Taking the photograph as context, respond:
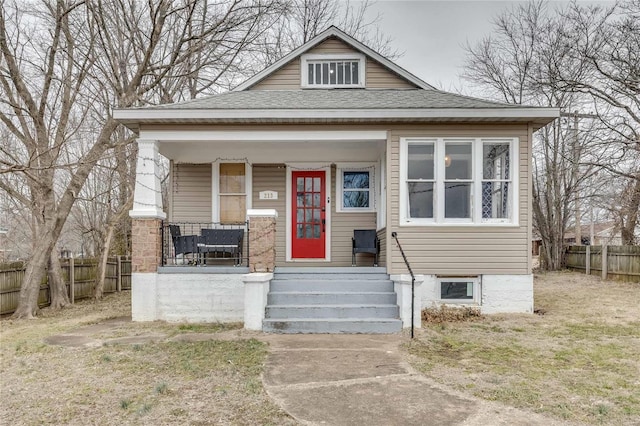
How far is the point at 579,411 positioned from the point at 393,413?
1.57 m

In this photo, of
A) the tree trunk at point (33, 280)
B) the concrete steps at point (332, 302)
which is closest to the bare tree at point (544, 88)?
the concrete steps at point (332, 302)

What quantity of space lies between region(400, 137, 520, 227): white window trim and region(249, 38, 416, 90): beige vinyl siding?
263 centimetres

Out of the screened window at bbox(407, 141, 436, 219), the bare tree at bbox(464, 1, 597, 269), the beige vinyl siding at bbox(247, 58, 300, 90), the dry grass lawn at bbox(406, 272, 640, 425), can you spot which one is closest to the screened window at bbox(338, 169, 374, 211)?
the screened window at bbox(407, 141, 436, 219)

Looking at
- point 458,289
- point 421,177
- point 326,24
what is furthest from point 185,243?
point 326,24

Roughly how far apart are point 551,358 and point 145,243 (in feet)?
21.3

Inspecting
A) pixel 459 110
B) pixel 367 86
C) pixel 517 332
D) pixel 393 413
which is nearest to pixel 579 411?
pixel 393 413

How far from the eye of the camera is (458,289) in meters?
8.25

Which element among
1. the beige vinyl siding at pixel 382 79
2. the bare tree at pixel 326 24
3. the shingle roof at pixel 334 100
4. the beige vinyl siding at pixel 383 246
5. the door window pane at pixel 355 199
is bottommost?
A: the beige vinyl siding at pixel 383 246

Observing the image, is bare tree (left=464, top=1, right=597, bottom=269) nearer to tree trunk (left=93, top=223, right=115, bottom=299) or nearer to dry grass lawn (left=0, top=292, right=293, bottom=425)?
dry grass lawn (left=0, top=292, right=293, bottom=425)

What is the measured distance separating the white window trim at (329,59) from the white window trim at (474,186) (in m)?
2.84

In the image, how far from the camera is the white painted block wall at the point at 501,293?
8.04 meters

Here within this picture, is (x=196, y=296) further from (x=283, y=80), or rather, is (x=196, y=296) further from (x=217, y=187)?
(x=283, y=80)

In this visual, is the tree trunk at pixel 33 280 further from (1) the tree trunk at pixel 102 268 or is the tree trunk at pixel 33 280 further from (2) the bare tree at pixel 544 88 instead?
(2) the bare tree at pixel 544 88

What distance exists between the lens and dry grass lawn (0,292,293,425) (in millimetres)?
3707
